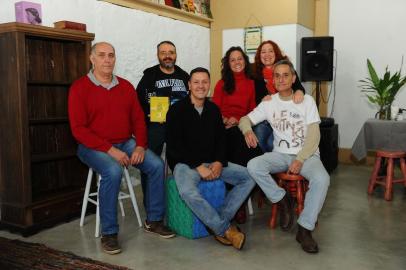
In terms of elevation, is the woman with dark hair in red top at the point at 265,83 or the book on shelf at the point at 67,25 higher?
the book on shelf at the point at 67,25

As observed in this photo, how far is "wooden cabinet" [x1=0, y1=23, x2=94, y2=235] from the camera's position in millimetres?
2797

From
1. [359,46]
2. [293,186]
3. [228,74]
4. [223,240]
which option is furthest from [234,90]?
[359,46]

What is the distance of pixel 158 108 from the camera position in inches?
122

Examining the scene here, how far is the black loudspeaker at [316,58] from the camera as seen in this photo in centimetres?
482

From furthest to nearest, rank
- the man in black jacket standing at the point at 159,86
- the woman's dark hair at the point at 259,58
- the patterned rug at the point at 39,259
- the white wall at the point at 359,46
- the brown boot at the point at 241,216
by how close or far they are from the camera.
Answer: the white wall at the point at 359,46
the woman's dark hair at the point at 259,58
the man in black jacket standing at the point at 159,86
the brown boot at the point at 241,216
the patterned rug at the point at 39,259

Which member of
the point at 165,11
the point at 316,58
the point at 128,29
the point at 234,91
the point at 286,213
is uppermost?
the point at 165,11

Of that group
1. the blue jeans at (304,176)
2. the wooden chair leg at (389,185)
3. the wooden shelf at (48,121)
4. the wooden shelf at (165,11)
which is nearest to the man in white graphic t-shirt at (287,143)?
the blue jeans at (304,176)

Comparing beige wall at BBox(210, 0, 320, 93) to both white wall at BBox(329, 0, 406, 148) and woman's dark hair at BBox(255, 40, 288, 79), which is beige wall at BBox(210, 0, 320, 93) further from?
woman's dark hair at BBox(255, 40, 288, 79)

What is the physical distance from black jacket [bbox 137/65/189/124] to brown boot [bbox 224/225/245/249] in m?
1.15

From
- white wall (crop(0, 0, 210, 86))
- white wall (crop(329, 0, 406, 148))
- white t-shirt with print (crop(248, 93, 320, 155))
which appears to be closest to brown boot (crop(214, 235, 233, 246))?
Result: white t-shirt with print (crop(248, 93, 320, 155))

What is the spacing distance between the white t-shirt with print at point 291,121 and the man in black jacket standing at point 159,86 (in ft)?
2.68

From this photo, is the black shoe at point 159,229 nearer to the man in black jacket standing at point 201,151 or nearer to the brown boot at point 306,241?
the man in black jacket standing at point 201,151

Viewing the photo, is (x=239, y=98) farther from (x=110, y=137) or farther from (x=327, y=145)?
(x=327, y=145)

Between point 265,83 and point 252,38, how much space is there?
6.25ft
